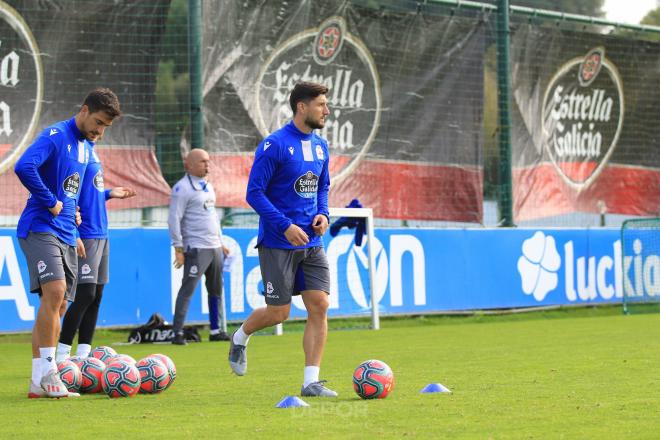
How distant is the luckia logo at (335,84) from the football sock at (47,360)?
8.60 m

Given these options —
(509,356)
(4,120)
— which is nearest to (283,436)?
(509,356)

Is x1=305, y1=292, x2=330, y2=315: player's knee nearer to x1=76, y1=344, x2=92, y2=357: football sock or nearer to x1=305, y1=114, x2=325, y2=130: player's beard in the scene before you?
x1=305, y1=114, x2=325, y2=130: player's beard

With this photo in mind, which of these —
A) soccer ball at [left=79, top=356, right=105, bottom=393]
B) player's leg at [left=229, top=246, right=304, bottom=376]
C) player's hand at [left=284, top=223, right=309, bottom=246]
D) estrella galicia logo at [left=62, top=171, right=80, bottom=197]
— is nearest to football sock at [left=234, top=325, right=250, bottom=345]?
player's leg at [left=229, top=246, right=304, bottom=376]

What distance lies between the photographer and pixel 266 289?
8.00 meters

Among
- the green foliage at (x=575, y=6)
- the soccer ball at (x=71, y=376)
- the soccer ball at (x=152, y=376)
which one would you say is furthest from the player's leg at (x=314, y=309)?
the green foliage at (x=575, y=6)

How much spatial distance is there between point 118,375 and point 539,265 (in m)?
11.6

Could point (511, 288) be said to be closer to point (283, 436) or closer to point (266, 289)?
point (266, 289)

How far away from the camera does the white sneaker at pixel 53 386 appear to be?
25.6 feet

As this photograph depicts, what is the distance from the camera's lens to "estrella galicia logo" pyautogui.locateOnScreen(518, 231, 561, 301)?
1830 centimetres

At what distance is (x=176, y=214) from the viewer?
1368 centimetres

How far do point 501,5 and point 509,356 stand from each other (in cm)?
993

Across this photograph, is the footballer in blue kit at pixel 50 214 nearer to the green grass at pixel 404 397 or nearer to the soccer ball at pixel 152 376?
the green grass at pixel 404 397

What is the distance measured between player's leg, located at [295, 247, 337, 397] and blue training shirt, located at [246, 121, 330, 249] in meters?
0.15

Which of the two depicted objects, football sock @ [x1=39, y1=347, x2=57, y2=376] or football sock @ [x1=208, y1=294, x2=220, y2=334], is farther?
football sock @ [x1=208, y1=294, x2=220, y2=334]
